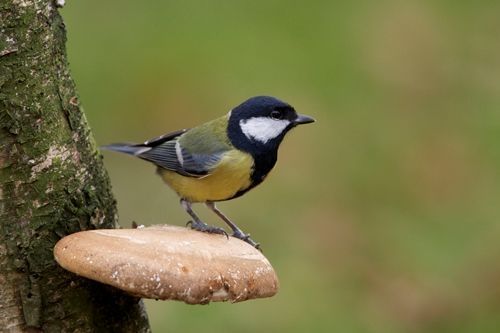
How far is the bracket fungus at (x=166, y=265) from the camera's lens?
2939mm

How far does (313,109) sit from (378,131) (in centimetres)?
65

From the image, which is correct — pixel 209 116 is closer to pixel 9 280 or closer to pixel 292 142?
pixel 292 142

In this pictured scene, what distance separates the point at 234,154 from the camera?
4.66 m

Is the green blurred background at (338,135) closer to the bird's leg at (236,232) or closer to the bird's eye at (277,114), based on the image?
the bird's leg at (236,232)

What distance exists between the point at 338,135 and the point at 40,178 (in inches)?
228

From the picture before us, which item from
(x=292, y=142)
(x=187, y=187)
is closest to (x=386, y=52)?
(x=292, y=142)

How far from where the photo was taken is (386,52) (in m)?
9.99

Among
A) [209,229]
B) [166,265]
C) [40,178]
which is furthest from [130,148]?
[166,265]

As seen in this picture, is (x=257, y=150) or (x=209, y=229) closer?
(x=209, y=229)

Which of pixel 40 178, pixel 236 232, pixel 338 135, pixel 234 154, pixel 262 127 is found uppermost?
pixel 40 178

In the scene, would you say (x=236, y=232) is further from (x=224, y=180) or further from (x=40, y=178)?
(x=40, y=178)

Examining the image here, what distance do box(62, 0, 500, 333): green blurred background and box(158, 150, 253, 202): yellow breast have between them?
2.17m

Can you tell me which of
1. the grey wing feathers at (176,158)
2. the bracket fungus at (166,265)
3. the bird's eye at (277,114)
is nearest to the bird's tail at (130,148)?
the grey wing feathers at (176,158)

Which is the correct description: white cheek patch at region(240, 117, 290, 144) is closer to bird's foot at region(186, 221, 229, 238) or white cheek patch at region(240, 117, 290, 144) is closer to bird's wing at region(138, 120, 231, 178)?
bird's wing at region(138, 120, 231, 178)
